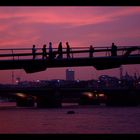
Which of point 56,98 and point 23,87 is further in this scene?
point 56,98

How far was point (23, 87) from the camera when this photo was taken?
70.7 metres

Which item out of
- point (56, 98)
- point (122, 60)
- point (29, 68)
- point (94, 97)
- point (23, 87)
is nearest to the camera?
point (29, 68)

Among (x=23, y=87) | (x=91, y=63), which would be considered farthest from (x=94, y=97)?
(x=91, y=63)

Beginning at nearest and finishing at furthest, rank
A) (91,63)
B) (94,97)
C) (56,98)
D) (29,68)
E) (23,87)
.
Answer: (29,68) → (91,63) → (23,87) → (56,98) → (94,97)

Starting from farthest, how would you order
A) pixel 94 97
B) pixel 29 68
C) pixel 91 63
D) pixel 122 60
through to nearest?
1. pixel 94 97
2. pixel 91 63
3. pixel 122 60
4. pixel 29 68
